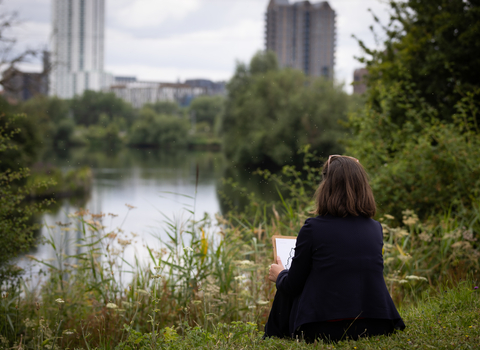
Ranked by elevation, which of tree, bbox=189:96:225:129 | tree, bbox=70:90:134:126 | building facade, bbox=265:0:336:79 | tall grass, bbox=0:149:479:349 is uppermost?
building facade, bbox=265:0:336:79

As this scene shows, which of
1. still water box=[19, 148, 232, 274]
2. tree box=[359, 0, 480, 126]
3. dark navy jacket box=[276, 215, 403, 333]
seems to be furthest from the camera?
still water box=[19, 148, 232, 274]

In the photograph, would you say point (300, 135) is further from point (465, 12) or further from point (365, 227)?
point (365, 227)

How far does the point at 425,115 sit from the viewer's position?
24.9 feet

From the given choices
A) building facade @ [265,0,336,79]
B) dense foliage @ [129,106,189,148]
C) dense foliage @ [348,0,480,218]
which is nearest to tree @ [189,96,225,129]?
building facade @ [265,0,336,79]

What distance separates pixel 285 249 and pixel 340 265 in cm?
41

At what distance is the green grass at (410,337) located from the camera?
75.7 inches

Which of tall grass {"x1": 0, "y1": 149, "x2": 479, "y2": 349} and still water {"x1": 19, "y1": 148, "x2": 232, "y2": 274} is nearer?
tall grass {"x1": 0, "y1": 149, "x2": 479, "y2": 349}

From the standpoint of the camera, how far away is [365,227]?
1894 millimetres

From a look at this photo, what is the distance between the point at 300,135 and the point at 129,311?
22154 millimetres

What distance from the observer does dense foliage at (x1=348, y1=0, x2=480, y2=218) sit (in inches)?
202

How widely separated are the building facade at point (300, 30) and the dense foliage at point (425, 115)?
71836 mm

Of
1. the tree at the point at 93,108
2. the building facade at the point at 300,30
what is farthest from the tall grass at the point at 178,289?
the building facade at the point at 300,30

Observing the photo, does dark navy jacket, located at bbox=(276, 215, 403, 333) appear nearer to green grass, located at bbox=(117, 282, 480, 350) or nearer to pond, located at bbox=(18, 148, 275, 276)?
green grass, located at bbox=(117, 282, 480, 350)

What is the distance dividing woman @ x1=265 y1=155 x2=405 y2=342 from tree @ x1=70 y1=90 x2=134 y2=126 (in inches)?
1696
